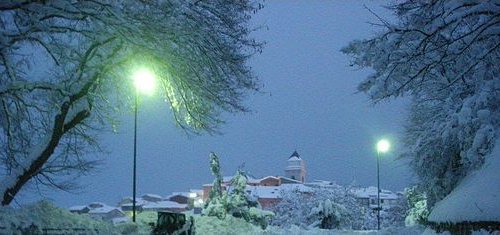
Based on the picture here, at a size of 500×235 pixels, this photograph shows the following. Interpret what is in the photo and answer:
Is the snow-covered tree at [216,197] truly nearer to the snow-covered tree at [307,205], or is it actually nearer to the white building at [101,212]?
the white building at [101,212]

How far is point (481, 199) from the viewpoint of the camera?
40.6 feet

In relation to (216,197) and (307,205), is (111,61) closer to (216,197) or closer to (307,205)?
(216,197)

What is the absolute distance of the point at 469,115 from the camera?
513 inches

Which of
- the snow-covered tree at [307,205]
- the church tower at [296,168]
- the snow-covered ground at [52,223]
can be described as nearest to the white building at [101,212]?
the snow-covered ground at [52,223]

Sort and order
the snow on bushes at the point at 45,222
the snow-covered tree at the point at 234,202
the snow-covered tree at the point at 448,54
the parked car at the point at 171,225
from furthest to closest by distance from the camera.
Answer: the snow-covered tree at the point at 234,202, the parked car at the point at 171,225, the snow on bushes at the point at 45,222, the snow-covered tree at the point at 448,54

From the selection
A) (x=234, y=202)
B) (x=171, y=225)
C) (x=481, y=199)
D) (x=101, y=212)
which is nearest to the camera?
(x=481, y=199)

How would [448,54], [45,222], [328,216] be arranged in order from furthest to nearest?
[328,216] → [45,222] → [448,54]

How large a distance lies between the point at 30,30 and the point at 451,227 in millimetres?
10644

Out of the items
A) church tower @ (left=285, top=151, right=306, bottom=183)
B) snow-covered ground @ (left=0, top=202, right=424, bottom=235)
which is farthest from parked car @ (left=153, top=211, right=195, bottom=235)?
church tower @ (left=285, top=151, right=306, bottom=183)

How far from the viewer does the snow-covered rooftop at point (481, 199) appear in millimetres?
11836

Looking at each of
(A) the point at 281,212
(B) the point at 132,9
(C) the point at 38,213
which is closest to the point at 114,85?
(C) the point at 38,213

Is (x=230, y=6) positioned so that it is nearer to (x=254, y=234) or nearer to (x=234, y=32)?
(x=234, y=32)

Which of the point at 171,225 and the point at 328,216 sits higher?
the point at 328,216

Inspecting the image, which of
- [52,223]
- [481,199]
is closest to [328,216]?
[481,199]
